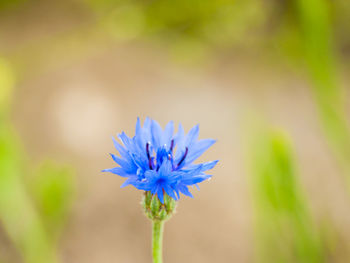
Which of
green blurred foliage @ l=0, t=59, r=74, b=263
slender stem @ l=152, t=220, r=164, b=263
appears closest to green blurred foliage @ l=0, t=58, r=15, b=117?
green blurred foliage @ l=0, t=59, r=74, b=263

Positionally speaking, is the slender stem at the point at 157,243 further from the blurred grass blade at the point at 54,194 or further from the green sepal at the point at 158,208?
the blurred grass blade at the point at 54,194

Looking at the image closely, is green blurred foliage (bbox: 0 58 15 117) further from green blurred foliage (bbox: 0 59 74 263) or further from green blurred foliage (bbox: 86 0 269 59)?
green blurred foliage (bbox: 86 0 269 59)

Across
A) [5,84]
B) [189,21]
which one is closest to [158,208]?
[5,84]

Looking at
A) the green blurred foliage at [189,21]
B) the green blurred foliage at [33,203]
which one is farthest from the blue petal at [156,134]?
the green blurred foliage at [189,21]

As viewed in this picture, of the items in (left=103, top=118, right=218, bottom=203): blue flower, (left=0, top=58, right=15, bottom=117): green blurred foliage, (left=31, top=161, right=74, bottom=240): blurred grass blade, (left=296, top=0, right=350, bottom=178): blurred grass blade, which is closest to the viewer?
(left=103, top=118, right=218, bottom=203): blue flower

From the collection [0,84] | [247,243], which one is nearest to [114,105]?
[0,84]

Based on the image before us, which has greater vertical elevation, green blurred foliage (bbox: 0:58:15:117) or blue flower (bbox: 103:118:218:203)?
green blurred foliage (bbox: 0:58:15:117)

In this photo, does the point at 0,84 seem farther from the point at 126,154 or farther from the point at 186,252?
the point at 126,154
